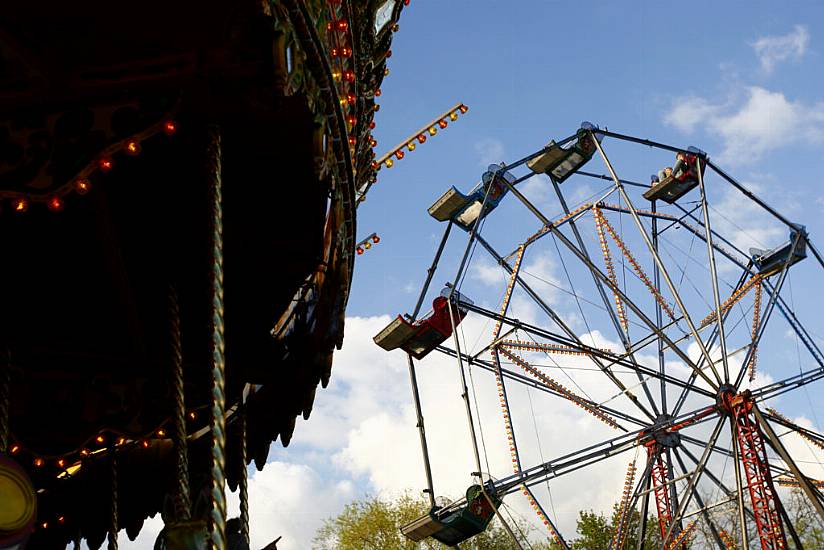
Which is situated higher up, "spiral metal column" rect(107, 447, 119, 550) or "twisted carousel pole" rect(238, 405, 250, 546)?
"spiral metal column" rect(107, 447, 119, 550)

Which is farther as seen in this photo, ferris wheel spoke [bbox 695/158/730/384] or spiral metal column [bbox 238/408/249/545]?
ferris wheel spoke [bbox 695/158/730/384]

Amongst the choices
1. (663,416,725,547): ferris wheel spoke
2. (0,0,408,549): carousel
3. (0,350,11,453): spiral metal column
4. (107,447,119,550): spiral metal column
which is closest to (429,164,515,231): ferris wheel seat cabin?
(663,416,725,547): ferris wheel spoke

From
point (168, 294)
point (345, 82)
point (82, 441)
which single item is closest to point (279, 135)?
point (345, 82)

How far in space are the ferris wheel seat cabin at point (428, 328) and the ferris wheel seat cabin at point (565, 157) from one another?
11.8 ft

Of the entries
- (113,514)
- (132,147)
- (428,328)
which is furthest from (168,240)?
(428,328)

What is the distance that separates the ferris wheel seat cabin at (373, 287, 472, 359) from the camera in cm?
1770

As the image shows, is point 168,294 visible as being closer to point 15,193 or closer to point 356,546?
point 15,193

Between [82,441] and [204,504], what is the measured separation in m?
1.64

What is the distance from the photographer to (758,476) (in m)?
14.1

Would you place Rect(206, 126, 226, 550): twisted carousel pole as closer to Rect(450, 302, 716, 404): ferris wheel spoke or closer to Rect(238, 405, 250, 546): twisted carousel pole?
Rect(238, 405, 250, 546): twisted carousel pole

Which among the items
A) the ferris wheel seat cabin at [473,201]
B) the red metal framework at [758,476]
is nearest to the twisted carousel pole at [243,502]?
the red metal framework at [758,476]

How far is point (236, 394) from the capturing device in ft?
30.8

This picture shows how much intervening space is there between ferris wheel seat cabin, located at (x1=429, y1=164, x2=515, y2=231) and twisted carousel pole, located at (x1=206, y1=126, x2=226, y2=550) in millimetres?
13597

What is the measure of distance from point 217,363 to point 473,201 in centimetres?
1444
